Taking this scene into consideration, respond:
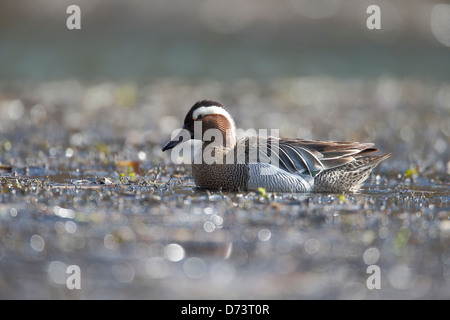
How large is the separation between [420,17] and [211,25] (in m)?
8.01

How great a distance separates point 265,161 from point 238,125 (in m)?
6.81

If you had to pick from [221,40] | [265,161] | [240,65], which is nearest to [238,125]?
[265,161]

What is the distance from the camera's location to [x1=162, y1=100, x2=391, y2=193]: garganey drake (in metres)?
9.59

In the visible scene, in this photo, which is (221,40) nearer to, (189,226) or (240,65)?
(240,65)

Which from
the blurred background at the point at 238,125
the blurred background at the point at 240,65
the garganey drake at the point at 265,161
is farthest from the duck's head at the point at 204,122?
the blurred background at the point at 240,65

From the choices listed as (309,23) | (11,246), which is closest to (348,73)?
(309,23)

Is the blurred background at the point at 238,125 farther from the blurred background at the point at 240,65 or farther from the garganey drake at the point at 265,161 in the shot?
the garganey drake at the point at 265,161

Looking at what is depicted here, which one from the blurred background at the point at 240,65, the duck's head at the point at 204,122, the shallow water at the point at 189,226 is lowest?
the shallow water at the point at 189,226

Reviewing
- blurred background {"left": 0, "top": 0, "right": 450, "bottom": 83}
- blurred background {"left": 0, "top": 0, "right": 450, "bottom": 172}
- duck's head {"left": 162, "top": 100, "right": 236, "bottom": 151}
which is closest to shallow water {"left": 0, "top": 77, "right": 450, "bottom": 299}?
duck's head {"left": 162, "top": 100, "right": 236, "bottom": 151}

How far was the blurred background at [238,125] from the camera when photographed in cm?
610

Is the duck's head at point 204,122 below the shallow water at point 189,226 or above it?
above

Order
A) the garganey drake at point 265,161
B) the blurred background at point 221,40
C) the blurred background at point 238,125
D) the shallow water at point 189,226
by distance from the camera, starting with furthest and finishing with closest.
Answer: the blurred background at point 221,40 → the garganey drake at point 265,161 → the blurred background at point 238,125 → the shallow water at point 189,226

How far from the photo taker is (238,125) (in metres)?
16.4

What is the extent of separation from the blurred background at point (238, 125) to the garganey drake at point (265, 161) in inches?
16.2
